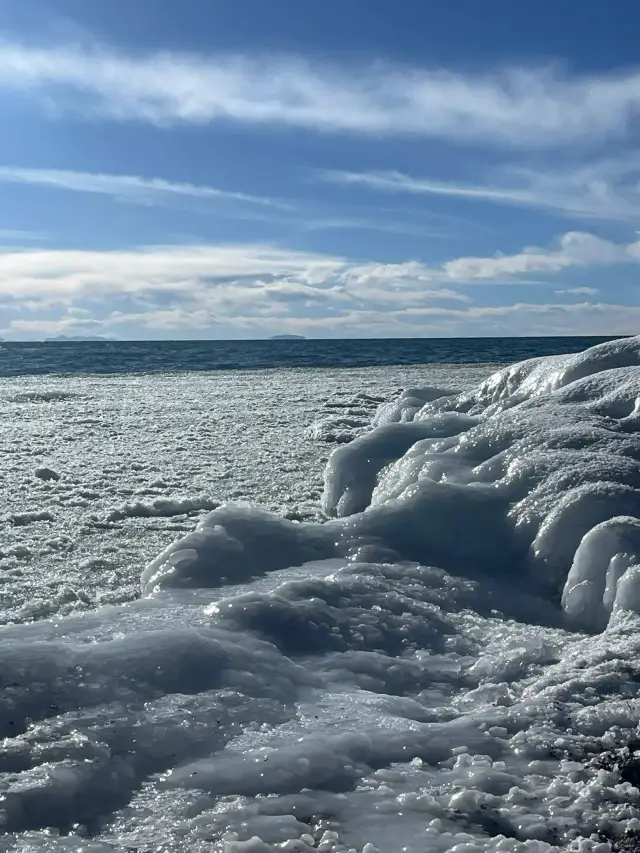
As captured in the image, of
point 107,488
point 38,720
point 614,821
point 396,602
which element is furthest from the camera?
point 107,488

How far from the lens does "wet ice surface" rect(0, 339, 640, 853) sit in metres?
1.97

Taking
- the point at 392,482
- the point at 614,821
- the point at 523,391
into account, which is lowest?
the point at 614,821

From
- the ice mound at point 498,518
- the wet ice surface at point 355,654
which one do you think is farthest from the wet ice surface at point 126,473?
the ice mound at point 498,518

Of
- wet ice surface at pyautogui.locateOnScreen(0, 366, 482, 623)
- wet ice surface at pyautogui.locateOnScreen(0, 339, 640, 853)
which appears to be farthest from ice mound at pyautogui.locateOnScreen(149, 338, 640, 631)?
wet ice surface at pyautogui.locateOnScreen(0, 366, 482, 623)

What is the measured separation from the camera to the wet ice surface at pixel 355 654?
1.97m

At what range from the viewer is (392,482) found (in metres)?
5.18

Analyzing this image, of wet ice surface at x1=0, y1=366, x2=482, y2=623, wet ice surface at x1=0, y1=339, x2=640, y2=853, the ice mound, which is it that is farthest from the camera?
wet ice surface at x1=0, y1=366, x2=482, y2=623

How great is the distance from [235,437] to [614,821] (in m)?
7.26

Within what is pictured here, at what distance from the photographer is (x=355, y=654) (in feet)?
9.67

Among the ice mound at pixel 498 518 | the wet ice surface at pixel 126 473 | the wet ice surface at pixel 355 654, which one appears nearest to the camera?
the wet ice surface at pixel 355 654

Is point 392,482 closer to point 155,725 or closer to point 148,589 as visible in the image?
point 148,589

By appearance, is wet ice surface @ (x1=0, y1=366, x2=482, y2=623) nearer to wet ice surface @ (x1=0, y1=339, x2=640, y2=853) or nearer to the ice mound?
wet ice surface @ (x1=0, y1=339, x2=640, y2=853)

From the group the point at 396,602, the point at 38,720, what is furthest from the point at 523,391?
the point at 38,720

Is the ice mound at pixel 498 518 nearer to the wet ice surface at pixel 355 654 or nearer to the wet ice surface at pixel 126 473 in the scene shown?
the wet ice surface at pixel 355 654
